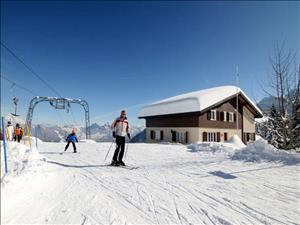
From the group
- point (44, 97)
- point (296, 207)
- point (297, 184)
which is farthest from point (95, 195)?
point (44, 97)

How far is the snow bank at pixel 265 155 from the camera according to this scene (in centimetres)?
697

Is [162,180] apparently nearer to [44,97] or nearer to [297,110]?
[297,110]

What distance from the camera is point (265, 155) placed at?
310 inches

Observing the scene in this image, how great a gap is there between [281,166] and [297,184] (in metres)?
2.15

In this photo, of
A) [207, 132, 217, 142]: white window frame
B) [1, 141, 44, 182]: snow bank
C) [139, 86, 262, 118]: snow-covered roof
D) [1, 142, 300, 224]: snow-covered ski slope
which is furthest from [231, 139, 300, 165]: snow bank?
[207, 132, 217, 142]: white window frame

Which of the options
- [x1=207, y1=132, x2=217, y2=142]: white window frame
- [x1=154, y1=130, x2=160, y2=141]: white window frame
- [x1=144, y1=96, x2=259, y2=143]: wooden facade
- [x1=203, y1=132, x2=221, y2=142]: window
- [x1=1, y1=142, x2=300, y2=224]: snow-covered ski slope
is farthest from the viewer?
[x1=154, y1=130, x2=160, y2=141]: white window frame

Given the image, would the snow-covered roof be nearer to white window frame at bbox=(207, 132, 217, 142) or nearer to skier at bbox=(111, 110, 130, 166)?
white window frame at bbox=(207, 132, 217, 142)

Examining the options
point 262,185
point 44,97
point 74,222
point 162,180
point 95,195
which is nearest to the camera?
point 74,222

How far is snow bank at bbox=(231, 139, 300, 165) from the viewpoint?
6.97 meters

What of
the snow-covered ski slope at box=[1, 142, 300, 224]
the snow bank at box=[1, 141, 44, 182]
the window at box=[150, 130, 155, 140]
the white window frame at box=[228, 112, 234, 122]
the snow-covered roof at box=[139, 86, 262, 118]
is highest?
the snow-covered roof at box=[139, 86, 262, 118]

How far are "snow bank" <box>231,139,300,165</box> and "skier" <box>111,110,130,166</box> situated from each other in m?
5.19

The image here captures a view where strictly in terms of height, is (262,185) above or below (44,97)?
below

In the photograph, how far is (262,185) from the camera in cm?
455

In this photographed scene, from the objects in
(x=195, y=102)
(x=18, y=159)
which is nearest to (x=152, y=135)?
(x=195, y=102)
